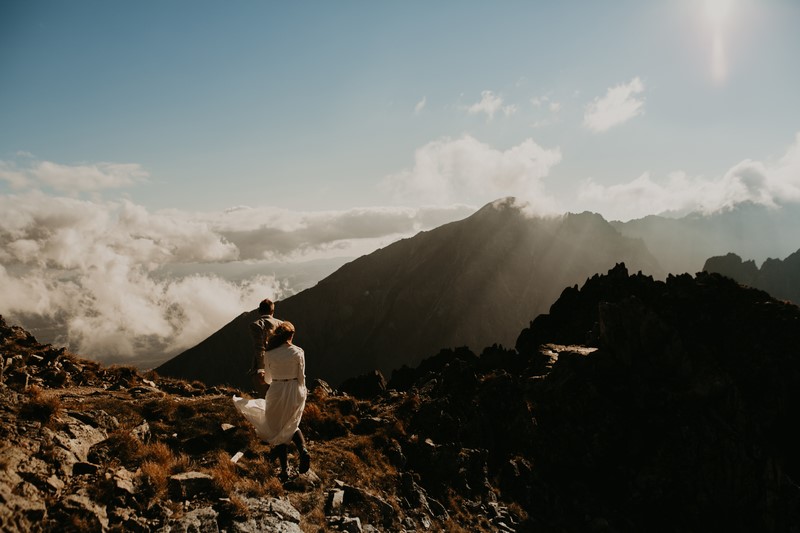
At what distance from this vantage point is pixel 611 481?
22.4m

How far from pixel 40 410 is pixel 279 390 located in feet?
16.3

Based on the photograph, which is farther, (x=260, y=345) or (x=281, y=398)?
(x=260, y=345)

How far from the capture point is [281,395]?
959 centimetres

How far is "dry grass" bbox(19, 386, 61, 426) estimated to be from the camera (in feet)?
28.9

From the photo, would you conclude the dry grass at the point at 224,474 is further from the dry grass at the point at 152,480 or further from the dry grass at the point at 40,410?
the dry grass at the point at 40,410

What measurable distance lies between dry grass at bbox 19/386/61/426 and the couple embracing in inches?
147

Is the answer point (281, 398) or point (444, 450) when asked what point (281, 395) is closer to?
point (281, 398)

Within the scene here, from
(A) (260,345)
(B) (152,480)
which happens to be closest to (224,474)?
(B) (152,480)

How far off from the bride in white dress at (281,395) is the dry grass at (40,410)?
12.2ft

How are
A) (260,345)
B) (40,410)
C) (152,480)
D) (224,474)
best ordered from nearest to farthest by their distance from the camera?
(152,480) → (40,410) → (224,474) → (260,345)

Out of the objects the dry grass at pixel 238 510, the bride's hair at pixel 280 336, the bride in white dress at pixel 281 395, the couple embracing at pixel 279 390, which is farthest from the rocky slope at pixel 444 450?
the bride's hair at pixel 280 336

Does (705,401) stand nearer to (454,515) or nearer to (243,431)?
(454,515)

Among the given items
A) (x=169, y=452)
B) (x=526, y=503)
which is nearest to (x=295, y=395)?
(x=169, y=452)

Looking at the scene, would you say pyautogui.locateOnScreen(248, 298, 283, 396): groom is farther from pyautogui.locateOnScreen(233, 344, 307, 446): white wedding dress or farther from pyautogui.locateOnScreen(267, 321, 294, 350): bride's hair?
pyautogui.locateOnScreen(267, 321, 294, 350): bride's hair
